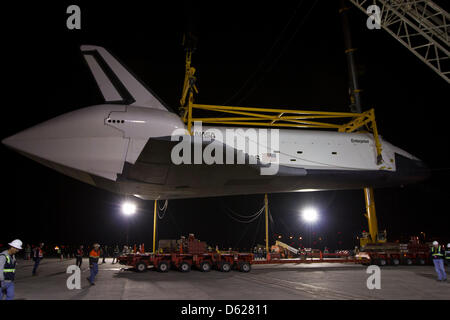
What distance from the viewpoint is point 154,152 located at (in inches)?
372

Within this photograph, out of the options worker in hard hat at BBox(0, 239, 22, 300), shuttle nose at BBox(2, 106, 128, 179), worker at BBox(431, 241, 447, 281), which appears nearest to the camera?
worker in hard hat at BBox(0, 239, 22, 300)

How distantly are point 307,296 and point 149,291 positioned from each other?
4206 millimetres

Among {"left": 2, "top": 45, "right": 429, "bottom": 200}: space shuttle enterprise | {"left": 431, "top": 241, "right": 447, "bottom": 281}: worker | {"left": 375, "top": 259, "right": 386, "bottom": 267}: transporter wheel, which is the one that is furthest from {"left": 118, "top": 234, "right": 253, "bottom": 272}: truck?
{"left": 375, "top": 259, "right": 386, "bottom": 267}: transporter wheel

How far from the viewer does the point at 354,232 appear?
2085 inches

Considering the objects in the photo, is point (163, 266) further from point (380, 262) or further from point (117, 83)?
point (380, 262)

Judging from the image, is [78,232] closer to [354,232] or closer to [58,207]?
[58,207]

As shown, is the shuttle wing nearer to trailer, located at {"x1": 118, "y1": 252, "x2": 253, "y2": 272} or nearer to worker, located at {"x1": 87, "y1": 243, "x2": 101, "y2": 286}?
worker, located at {"x1": 87, "y1": 243, "x2": 101, "y2": 286}

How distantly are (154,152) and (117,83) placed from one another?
356 centimetres

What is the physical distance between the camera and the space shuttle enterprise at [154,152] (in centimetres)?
992

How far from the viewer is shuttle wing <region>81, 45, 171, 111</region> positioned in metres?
11.0

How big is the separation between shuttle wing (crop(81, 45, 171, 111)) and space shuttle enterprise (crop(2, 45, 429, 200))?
1.4 inches

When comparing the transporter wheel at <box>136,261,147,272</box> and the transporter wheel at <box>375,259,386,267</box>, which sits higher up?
the transporter wheel at <box>136,261,147,272</box>

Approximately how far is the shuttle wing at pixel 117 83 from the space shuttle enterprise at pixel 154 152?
35mm
